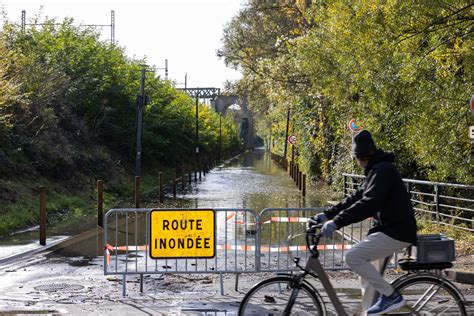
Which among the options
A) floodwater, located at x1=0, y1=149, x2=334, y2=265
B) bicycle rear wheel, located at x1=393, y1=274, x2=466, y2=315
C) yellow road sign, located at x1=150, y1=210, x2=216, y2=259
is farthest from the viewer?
floodwater, located at x1=0, y1=149, x2=334, y2=265

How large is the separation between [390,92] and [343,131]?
10313 millimetres

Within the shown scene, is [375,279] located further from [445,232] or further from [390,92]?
[390,92]

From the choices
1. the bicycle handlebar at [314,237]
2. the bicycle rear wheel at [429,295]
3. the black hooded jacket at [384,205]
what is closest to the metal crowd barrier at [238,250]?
the bicycle handlebar at [314,237]

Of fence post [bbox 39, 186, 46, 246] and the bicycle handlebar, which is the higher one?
the bicycle handlebar

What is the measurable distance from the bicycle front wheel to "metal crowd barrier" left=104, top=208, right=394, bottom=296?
185 cm

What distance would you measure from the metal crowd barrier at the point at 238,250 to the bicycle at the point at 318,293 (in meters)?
1.81

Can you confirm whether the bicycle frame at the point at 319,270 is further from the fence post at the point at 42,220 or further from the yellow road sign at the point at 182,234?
the fence post at the point at 42,220

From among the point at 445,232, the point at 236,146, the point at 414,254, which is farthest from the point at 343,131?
the point at 236,146

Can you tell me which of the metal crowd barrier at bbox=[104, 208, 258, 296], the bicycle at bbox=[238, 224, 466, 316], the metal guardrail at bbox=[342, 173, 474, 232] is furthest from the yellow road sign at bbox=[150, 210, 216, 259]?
the metal guardrail at bbox=[342, 173, 474, 232]

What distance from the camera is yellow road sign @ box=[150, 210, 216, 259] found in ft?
27.2

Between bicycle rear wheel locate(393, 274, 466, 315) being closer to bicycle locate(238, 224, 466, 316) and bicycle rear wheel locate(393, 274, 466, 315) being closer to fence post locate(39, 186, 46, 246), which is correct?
bicycle locate(238, 224, 466, 316)

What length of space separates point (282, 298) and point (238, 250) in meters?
6.66

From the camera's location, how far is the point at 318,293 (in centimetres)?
524

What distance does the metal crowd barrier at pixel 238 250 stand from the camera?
849 cm
